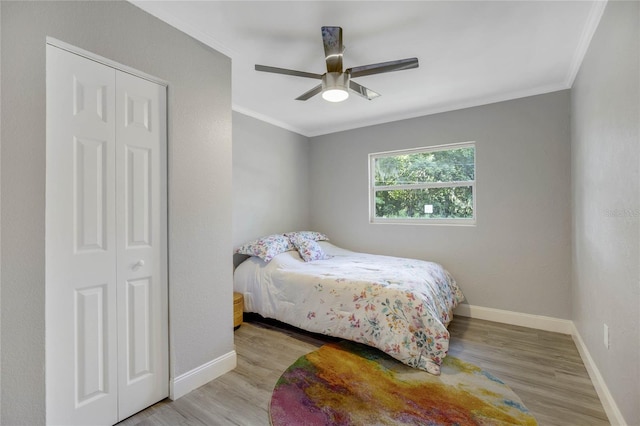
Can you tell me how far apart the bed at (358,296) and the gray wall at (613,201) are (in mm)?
937

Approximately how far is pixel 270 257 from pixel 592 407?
8.98 feet

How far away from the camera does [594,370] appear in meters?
2.00

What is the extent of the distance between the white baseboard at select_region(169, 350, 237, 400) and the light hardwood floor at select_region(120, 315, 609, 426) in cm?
4

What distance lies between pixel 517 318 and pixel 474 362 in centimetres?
115

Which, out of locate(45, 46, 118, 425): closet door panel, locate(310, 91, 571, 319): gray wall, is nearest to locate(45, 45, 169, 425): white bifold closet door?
locate(45, 46, 118, 425): closet door panel

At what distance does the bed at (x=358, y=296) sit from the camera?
2162 mm

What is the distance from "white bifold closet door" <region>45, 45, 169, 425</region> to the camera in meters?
1.43

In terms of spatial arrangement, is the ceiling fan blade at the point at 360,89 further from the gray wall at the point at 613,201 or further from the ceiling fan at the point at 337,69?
the gray wall at the point at 613,201

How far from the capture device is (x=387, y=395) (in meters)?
1.88

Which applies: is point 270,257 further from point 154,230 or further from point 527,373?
point 527,373

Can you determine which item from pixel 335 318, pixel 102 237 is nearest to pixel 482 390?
pixel 335 318

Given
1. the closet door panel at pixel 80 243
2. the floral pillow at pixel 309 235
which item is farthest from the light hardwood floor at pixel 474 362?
the floral pillow at pixel 309 235

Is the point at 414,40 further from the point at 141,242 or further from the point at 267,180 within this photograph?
the point at 267,180

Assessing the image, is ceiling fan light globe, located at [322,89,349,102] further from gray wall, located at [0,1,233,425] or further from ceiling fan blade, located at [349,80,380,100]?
gray wall, located at [0,1,233,425]
